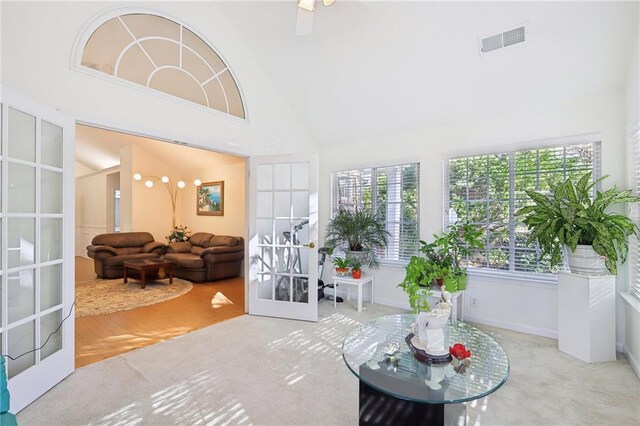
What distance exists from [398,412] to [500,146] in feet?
10.5

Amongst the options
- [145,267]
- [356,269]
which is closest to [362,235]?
[356,269]

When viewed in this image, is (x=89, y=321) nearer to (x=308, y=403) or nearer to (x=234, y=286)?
(x=234, y=286)

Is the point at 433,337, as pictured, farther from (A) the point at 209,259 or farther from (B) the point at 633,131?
(A) the point at 209,259

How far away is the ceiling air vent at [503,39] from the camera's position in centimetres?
282

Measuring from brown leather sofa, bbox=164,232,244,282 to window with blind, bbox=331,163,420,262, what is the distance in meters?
2.68

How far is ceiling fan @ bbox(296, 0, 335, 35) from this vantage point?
6.91 feet

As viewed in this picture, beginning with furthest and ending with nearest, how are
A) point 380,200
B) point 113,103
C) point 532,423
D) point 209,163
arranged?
point 209,163, point 380,200, point 113,103, point 532,423

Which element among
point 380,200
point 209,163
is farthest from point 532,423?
point 209,163

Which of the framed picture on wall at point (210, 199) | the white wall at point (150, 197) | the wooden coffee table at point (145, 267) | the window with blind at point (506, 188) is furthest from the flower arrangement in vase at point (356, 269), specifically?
the white wall at point (150, 197)

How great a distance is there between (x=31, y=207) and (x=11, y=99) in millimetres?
750

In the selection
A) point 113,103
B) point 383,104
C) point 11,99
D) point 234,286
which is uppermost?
point 383,104

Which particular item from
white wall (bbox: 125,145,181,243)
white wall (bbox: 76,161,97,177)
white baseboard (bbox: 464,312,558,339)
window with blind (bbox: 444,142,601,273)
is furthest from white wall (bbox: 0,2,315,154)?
white wall (bbox: 76,161,97,177)

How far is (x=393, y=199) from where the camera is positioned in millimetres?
4477

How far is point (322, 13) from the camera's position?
3.27 m
